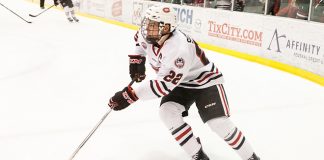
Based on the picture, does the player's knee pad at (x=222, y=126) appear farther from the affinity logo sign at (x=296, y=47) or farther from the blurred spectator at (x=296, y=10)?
the blurred spectator at (x=296, y=10)

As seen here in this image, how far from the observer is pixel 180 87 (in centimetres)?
219

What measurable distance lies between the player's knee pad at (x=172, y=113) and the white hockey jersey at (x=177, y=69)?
0.40 ft

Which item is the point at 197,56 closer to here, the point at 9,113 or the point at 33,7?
the point at 9,113

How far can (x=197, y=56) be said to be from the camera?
2.10 metres

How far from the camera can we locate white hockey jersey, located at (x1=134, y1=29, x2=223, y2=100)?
1932 millimetres

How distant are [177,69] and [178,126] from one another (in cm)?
35

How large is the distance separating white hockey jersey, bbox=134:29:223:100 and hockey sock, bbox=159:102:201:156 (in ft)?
0.45

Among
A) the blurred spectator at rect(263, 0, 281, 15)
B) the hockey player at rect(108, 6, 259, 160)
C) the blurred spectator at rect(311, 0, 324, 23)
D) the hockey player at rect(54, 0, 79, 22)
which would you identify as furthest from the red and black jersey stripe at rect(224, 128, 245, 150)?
the hockey player at rect(54, 0, 79, 22)

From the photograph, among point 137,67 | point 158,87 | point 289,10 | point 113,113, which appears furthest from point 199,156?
point 289,10

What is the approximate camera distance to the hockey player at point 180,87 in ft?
6.37

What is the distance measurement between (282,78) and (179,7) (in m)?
3.14

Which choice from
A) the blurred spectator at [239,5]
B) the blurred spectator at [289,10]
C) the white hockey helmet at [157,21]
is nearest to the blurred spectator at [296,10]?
the blurred spectator at [289,10]

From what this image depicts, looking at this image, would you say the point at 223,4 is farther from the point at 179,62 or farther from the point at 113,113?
the point at 179,62

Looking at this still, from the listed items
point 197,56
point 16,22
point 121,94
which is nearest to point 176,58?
point 197,56
